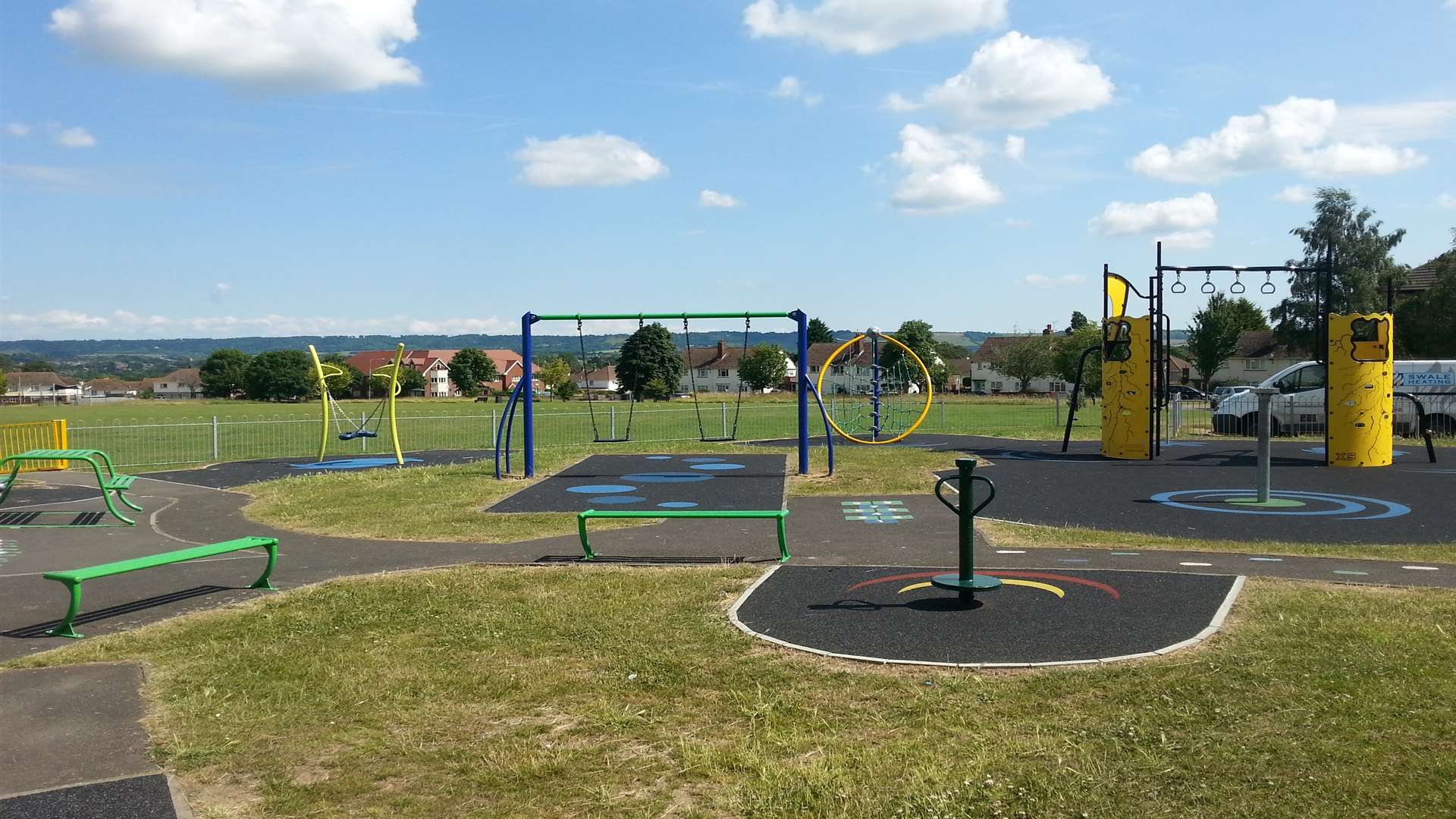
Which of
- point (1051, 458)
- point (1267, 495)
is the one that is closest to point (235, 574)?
point (1267, 495)

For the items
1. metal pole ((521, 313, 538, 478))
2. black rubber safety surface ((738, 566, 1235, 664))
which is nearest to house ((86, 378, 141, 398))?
metal pole ((521, 313, 538, 478))

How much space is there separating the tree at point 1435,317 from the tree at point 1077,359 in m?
14.6

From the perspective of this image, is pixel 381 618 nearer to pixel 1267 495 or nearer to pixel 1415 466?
pixel 1267 495

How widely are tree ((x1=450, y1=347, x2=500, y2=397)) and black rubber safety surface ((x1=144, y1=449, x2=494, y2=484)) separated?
3955 inches

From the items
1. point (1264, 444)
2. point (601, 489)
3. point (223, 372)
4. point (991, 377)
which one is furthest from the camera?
point (991, 377)

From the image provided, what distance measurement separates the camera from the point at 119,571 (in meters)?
7.97

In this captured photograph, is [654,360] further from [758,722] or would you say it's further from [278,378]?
[758,722]

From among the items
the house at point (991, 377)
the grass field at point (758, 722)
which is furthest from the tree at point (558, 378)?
the grass field at point (758, 722)

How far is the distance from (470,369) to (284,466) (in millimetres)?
106581

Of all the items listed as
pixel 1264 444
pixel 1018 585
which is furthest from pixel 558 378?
pixel 1018 585

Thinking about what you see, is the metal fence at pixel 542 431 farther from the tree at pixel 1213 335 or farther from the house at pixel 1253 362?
the house at pixel 1253 362

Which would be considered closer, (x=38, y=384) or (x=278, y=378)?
(x=278, y=378)

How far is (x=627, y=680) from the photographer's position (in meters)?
6.16

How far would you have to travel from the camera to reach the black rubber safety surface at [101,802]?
4492mm
